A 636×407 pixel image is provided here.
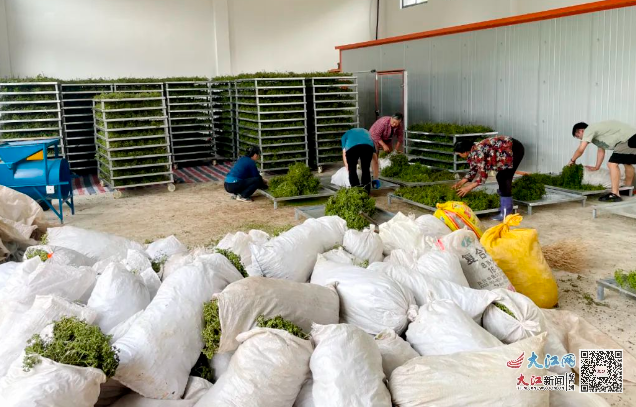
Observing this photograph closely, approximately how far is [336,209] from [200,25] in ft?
38.0


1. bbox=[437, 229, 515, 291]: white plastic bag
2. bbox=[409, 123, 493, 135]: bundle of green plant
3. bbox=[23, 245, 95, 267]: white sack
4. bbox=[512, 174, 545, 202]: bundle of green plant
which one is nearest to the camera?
bbox=[23, 245, 95, 267]: white sack

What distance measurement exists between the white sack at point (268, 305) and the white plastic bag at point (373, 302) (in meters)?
0.14

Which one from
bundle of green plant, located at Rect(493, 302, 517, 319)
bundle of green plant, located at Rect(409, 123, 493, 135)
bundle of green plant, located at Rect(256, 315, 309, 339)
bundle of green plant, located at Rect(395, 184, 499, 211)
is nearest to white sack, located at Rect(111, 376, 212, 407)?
bundle of green plant, located at Rect(256, 315, 309, 339)

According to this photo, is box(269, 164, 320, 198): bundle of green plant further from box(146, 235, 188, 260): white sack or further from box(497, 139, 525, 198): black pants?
box(146, 235, 188, 260): white sack

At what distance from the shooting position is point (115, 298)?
3.11 m

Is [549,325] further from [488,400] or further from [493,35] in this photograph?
[493,35]

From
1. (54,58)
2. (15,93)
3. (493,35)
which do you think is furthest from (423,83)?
(54,58)

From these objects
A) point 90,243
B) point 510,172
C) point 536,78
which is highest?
point 536,78

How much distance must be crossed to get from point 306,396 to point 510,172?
5492 mm

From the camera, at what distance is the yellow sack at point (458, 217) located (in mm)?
5320

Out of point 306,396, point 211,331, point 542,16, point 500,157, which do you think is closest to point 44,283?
point 211,331

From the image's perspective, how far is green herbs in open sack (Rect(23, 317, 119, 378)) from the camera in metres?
2.35

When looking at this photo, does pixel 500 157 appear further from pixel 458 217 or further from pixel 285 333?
pixel 285 333

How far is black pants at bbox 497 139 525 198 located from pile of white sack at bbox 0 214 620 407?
3.56 m
